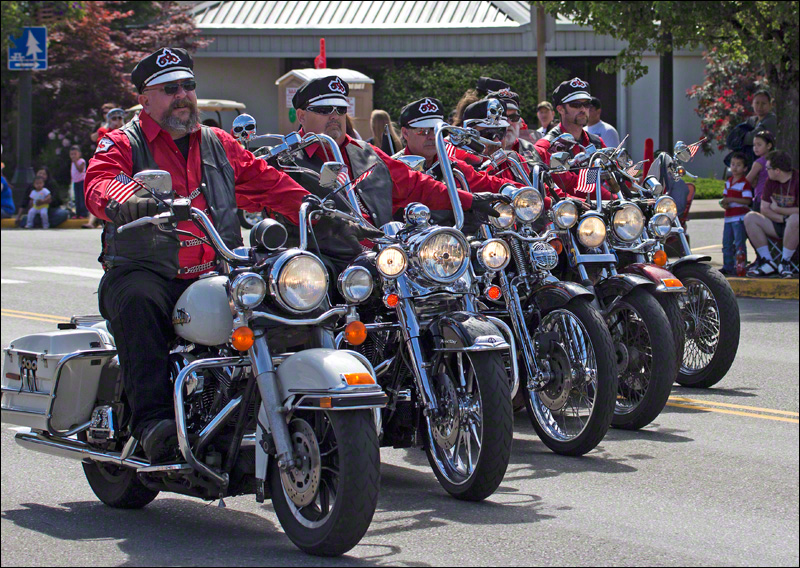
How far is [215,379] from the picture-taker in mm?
4988

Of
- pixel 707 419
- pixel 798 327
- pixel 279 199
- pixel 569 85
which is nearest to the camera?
pixel 279 199

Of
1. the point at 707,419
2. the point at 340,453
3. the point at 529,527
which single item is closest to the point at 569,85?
the point at 707,419

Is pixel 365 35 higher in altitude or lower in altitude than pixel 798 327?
higher

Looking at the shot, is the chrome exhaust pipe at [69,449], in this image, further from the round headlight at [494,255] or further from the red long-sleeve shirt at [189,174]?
the round headlight at [494,255]

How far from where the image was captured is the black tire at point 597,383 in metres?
6.42

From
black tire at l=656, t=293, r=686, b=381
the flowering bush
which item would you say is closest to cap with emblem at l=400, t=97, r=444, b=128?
black tire at l=656, t=293, r=686, b=381

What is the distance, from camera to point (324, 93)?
680 centimetres

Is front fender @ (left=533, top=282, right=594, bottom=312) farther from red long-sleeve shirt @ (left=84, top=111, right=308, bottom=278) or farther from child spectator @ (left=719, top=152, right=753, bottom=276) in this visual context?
child spectator @ (left=719, top=152, right=753, bottom=276)

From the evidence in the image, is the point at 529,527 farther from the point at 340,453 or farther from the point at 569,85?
the point at 569,85

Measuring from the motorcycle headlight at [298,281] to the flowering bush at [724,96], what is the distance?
21.9m

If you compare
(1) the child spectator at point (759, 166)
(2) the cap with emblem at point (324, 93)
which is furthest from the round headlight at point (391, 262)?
(1) the child spectator at point (759, 166)

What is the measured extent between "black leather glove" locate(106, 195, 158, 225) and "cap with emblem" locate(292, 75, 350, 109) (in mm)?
2339

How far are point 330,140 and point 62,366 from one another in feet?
5.60

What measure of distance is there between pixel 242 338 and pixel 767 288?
1008 centimetres
